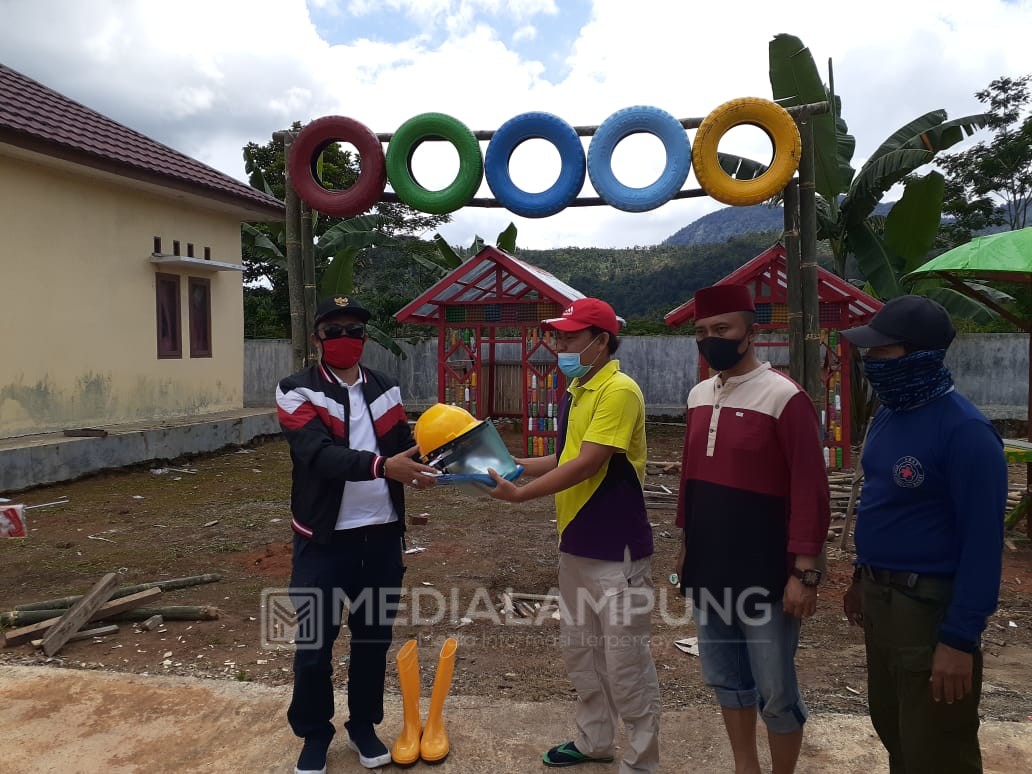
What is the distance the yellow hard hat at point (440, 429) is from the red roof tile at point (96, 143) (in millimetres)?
8790

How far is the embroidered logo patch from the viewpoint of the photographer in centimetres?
212

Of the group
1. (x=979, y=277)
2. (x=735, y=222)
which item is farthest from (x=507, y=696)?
(x=735, y=222)

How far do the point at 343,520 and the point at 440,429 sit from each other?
1.73 feet

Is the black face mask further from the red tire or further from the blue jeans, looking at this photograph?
the red tire

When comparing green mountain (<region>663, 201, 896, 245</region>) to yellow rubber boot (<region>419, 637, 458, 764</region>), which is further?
green mountain (<region>663, 201, 896, 245</region>)

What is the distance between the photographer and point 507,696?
3.76m

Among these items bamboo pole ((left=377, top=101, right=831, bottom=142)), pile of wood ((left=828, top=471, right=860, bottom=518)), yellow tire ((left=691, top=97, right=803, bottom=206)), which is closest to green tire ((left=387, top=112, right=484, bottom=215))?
bamboo pole ((left=377, top=101, right=831, bottom=142))

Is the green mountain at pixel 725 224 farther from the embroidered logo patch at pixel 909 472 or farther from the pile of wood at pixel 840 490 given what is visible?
the embroidered logo patch at pixel 909 472

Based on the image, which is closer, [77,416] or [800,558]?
[800,558]

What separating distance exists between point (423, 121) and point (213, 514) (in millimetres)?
5127

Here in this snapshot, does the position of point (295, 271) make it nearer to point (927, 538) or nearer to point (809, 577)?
point (809, 577)

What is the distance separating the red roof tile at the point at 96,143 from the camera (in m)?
9.53

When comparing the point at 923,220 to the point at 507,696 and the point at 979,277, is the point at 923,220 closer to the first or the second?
the point at 979,277

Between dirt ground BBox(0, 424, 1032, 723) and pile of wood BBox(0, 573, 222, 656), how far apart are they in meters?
0.07
